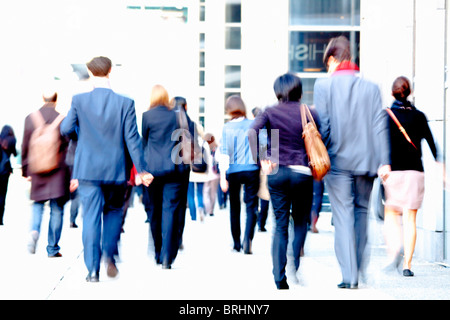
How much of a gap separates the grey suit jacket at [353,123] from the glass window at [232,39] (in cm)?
3193

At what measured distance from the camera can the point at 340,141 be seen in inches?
252

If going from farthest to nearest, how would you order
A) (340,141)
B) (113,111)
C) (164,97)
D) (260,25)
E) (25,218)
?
A: (260,25) < (25,218) < (164,97) < (113,111) < (340,141)

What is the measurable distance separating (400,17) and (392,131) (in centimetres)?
312

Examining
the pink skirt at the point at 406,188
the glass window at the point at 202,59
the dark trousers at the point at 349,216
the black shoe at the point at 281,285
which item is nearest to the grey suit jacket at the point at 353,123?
the dark trousers at the point at 349,216

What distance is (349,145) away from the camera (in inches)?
251

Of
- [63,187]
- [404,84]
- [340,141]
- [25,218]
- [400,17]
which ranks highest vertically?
[400,17]

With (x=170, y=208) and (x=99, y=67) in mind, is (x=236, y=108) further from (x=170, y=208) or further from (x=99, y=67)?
(x=99, y=67)

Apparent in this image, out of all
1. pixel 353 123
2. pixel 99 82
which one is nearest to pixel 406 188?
pixel 353 123

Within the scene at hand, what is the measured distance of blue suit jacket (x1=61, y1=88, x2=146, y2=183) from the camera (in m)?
6.80

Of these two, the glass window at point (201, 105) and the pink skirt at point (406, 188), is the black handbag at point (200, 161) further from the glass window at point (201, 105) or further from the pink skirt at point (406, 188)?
the glass window at point (201, 105)

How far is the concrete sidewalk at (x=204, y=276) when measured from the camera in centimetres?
621

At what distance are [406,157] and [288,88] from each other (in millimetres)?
1541
